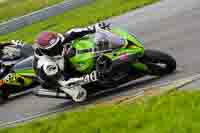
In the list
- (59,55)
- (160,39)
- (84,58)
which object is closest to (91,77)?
(84,58)

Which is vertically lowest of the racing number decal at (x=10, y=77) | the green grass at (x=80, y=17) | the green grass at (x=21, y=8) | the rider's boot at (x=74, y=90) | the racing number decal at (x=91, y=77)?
the green grass at (x=21, y=8)

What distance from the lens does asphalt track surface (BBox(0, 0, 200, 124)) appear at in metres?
10.9

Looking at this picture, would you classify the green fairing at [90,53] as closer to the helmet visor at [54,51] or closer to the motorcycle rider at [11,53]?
the helmet visor at [54,51]

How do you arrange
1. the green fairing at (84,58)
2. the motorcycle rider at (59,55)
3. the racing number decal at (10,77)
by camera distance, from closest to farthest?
1. the motorcycle rider at (59,55)
2. the green fairing at (84,58)
3. the racing number decal at (10,77)

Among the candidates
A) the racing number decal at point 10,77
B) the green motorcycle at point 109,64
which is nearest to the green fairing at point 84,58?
the green motorcycle at point 109,64

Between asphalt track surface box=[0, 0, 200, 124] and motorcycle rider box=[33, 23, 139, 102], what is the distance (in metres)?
0.49

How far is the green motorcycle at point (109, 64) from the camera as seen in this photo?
418 inches

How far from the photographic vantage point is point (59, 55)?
10828 millimetres

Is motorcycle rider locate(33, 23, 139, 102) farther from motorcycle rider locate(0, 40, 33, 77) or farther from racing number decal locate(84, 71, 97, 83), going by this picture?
motorcycle rider locate(0, 40, 33, 77)

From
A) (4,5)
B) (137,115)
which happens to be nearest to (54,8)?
(4,5)

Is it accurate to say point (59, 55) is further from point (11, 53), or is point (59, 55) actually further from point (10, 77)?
point (11, 53)

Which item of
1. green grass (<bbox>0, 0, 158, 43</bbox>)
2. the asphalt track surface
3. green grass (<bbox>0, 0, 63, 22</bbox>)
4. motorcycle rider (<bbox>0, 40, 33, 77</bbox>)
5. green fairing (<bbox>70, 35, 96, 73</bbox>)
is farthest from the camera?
green grass (<bbox>0, 0, 63, 22</bbox>)

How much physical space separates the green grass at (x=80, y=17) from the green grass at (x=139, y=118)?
10.6 meters

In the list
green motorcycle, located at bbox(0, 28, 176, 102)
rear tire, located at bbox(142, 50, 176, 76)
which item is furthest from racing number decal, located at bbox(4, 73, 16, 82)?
rear tire, located at bbox(142, 50, 176, 76)
